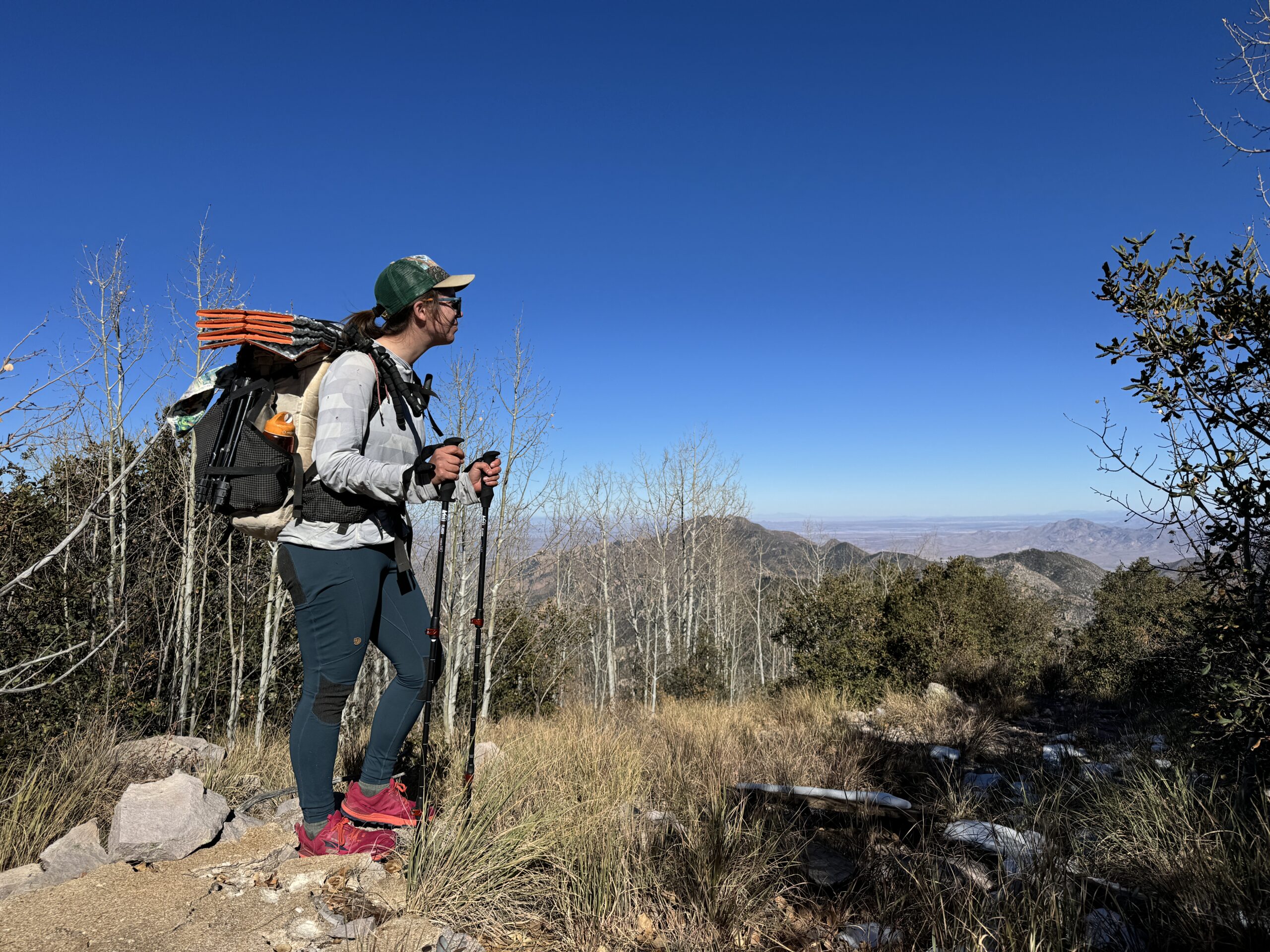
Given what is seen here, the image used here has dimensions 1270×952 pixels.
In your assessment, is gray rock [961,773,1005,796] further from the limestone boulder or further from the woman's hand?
the limestone boulder

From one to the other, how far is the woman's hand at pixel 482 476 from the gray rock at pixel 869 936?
1.94 metres

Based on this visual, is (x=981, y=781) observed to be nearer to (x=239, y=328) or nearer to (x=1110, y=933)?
(x=1110, y=933)

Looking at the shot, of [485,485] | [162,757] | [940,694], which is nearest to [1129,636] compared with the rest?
[940,694]

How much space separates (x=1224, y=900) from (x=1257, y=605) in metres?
1.33

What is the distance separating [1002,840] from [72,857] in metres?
3.68

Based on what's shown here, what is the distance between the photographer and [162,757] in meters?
3.62

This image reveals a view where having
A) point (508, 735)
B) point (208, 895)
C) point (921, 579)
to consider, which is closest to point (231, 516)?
point (208, 895)

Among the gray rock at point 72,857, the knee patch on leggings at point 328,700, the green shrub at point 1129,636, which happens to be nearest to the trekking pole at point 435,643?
the knee patch on leggings at point 328,700

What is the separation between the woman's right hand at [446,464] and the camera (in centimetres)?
222

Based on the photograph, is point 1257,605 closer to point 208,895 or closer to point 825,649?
point 208,895

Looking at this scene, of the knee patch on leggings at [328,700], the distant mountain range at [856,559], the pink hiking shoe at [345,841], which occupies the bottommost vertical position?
the distant mountain range at [856,559]

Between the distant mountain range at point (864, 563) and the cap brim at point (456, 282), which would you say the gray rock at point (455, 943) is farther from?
the distant mountain range at point (864, 563)

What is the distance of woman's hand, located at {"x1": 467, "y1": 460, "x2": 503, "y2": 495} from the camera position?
8.20 feet

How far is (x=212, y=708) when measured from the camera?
8.81m
